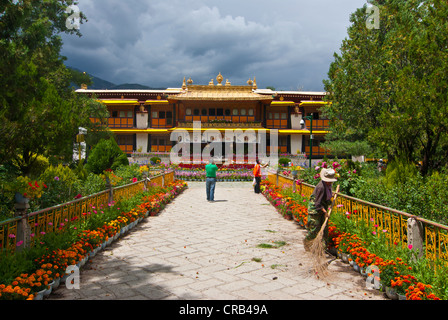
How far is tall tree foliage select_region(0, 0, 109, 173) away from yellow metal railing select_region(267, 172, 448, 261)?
6.58m

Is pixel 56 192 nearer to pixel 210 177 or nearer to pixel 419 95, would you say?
pixel 210 177

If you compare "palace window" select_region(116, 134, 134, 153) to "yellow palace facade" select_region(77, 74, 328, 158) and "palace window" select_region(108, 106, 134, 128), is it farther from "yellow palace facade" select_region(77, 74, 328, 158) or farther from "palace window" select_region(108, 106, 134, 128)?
"palace window" select_region(108, 106, 134, 128)

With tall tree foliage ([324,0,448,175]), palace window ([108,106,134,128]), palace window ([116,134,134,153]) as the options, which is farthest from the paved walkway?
palace window ([108,106,134,128])

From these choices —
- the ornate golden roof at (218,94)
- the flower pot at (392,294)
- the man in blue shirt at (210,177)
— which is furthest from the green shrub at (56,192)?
the ornate golden roof at (218,94)

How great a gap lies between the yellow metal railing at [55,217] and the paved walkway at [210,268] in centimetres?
82

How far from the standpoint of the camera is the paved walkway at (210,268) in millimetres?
3980

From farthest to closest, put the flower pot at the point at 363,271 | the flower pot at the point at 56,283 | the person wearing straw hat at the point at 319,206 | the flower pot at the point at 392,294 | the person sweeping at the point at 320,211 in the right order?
the person wearing straw hat at the point at 319,206, the person sweeping at the point at 320,211, the flower pot at the point at 363,271, the flower pot at the point at 56,283, the flower pot at the point at 392,294

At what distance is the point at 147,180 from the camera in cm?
1134

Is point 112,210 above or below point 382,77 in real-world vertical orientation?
below

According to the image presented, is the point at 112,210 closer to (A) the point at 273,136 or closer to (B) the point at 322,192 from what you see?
(B) the point at 322,192

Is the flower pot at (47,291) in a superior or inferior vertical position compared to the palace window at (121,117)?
inferior

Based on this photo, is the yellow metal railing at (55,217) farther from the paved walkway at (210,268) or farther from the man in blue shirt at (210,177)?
the man in blue shirt at (210,177)

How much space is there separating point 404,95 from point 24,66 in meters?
11.4
